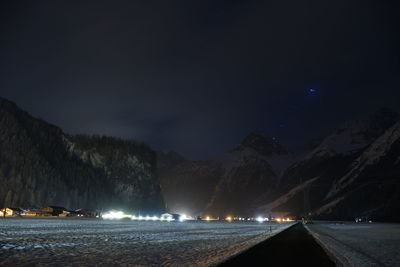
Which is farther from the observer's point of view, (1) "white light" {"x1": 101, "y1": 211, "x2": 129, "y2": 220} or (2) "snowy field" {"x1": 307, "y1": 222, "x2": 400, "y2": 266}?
(1) "white light" {"x1": 101, "y1": 211, "x2": 129, "y2": 220}

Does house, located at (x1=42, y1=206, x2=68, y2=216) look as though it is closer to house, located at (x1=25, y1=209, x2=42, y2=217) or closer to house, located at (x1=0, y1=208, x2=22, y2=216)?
house, located at (x1=25, y1=209, x2=42, y2=217)

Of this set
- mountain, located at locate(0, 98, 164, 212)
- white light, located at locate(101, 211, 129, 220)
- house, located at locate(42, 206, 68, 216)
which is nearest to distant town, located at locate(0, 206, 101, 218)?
house, located at locate(42, 206, 68, 216)

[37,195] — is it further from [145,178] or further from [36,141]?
[145,178]

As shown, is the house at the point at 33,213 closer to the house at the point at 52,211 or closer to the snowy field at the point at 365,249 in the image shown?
the house at the point at 52,211

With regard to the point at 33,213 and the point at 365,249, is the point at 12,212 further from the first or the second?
the point at 365,249

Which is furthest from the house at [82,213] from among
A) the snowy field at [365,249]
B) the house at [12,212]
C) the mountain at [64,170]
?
the snowy field at [365,249]

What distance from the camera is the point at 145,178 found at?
638 ft

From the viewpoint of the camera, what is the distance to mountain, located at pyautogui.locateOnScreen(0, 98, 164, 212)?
121562 millimetres

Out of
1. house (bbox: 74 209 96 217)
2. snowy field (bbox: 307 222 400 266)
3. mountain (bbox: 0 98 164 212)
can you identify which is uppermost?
mountain (bbox: 0 98 164 212)

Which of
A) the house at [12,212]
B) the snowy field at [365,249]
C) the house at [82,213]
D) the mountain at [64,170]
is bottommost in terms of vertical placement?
the snowy field at [365,249]

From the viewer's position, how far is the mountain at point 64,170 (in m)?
122

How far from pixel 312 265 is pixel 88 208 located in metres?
145

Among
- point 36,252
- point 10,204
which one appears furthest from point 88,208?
point 36,252

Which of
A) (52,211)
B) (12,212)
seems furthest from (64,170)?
(12,212)
